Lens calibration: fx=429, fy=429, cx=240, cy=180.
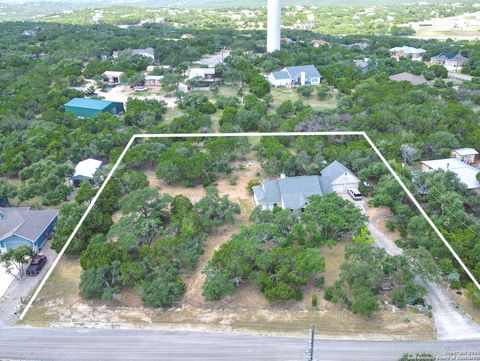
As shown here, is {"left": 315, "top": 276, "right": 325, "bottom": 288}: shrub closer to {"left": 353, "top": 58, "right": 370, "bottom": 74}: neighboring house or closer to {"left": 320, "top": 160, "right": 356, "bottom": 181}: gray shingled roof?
{"left": 320, "top": 160, "right": 356, "bottom": 181}: gray shingled roof

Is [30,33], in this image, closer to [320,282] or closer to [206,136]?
[206,136]

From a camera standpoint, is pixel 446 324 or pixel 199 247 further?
pixel 199 247

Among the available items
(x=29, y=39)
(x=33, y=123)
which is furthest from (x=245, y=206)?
(x=29, y=39)

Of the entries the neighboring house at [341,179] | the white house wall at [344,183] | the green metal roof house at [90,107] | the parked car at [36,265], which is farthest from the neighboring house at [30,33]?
the white house wall at [344,183]

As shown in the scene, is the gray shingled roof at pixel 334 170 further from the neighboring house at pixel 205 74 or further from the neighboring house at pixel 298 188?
the neighboring house at pixel 205 74

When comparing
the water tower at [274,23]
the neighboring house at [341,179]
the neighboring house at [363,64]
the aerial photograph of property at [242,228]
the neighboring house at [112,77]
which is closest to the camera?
the aerial photograph of property at [242,228]

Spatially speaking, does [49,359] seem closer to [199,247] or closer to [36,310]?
[36,310]

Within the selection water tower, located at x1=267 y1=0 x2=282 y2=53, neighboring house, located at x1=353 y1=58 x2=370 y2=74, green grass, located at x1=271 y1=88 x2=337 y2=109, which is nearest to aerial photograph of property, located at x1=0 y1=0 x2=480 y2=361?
green grass, located at x1=271 y1=88 x2=337 y2=109

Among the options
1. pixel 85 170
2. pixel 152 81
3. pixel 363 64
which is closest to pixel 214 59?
pixel 152 81
